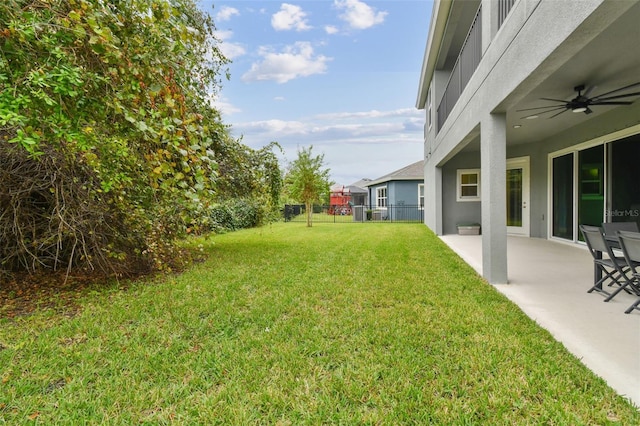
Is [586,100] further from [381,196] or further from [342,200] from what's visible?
[342,200]

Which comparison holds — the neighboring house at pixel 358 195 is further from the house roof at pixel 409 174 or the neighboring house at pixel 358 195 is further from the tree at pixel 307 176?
the tree at pixel 307 176

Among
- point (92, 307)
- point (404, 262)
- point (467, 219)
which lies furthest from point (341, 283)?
point (467, 219)

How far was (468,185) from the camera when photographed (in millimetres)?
11711

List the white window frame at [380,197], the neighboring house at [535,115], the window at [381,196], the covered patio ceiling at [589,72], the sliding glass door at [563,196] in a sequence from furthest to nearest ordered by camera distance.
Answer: the window at [381,196] < the white window frame at [380,197] < the sliding glass door at [563,196] < the neighboring house at [535,115] < the covered patio ceiling at [589,72]

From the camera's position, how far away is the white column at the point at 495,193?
472 cm

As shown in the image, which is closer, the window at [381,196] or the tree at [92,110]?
the tree at [92,110]

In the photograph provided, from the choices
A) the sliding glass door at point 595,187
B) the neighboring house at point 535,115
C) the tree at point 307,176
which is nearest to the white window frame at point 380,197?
the tree at point 307,176

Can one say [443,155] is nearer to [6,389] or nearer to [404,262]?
[404,262]

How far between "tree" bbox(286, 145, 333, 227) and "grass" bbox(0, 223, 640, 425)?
446 inches

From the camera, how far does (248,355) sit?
9.59 feet

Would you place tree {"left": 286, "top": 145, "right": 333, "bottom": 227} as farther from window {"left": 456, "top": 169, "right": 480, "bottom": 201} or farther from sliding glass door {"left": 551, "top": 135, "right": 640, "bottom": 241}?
sliding glass door {"left": 551, "top": 135, "right": 640, "bottom": 241}

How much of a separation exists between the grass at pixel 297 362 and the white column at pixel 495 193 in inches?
19.0

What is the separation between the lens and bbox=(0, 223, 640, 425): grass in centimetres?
216

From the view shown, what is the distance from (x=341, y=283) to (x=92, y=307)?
337 cm
